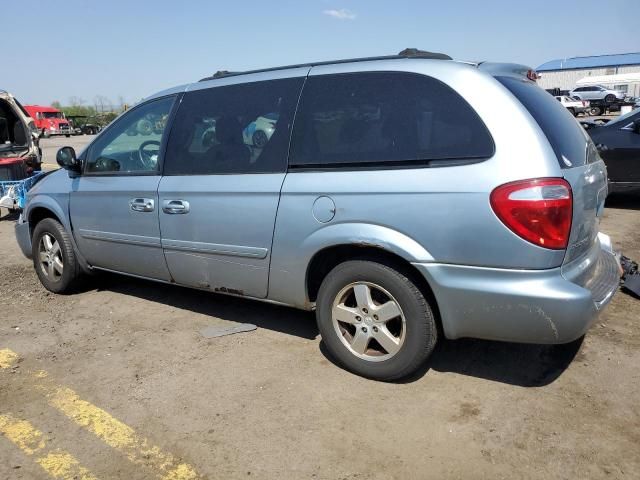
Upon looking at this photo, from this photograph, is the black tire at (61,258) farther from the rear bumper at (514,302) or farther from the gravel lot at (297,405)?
the rear bumper at (514,302)

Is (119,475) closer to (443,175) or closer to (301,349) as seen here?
(301,349)

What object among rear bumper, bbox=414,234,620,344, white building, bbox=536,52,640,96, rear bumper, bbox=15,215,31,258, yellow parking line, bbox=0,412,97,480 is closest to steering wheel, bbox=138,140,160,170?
rear bumper, bbox=15,215,31,258

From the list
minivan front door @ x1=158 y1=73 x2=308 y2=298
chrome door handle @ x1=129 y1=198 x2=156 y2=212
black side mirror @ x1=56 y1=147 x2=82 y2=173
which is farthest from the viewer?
black side mirror @ x1=56 y1=147 x2=82 y2=173

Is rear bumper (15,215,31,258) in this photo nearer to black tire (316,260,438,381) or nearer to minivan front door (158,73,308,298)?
minivan front door (158,73,308,298)

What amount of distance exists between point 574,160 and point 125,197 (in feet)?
10.6

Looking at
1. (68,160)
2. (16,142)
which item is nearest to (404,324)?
(68,160)

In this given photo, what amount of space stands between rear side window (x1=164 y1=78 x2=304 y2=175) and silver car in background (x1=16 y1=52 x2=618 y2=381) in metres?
0.01

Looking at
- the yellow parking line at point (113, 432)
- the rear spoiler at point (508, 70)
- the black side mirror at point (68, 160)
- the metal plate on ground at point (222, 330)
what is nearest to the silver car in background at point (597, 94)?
the rear spoiler at point (508, 70)

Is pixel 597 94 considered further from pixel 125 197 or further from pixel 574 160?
pixel 125 197

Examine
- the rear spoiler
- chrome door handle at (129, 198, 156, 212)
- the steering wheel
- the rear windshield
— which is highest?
the rear spoiler

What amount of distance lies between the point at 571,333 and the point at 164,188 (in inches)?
113

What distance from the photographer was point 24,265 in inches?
253

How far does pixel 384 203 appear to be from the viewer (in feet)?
9.91

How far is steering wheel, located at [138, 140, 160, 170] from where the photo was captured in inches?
169
